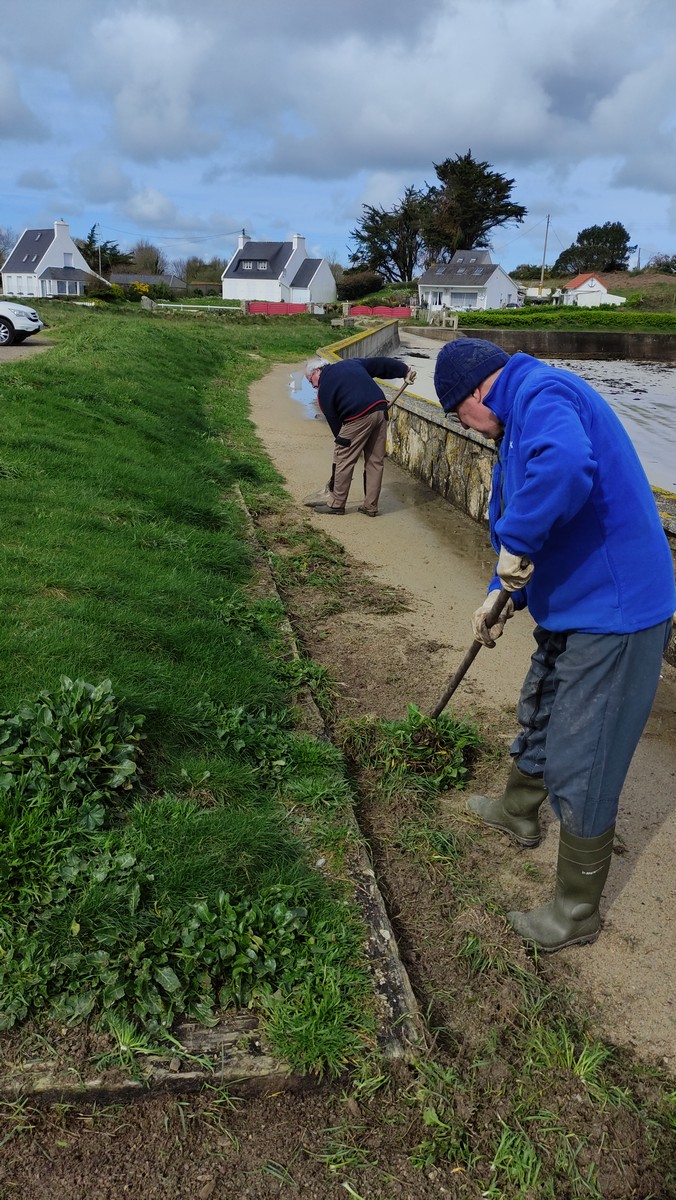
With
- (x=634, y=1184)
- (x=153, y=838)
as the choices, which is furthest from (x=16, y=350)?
(x=634, y=1184)

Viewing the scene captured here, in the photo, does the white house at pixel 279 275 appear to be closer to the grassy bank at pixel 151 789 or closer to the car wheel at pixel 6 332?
the car wheel at pixel 6 332

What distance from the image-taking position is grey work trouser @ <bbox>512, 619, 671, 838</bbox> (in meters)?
2.56

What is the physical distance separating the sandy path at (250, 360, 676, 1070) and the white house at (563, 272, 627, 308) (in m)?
71.6

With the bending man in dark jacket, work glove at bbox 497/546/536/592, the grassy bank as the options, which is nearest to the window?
the bending man in dark jacket

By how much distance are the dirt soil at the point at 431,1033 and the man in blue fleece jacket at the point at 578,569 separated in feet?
0.91

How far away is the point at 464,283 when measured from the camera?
69812mm

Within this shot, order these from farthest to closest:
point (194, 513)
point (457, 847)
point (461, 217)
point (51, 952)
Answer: point (461, 217)
point (194, 513)
point (457, 847)
point (51, 952)

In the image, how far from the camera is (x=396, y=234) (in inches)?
3334

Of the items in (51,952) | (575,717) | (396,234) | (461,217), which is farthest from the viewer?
(396,234)

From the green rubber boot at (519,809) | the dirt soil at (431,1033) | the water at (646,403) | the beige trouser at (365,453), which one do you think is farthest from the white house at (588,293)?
the green rubber boot at (519,809)

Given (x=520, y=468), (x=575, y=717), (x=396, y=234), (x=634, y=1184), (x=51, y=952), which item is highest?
(x=396, y=234)

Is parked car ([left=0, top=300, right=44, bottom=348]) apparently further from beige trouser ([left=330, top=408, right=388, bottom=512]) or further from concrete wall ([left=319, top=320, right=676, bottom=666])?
beige trouser ([left=330, top=408, right=388, bottom=512])

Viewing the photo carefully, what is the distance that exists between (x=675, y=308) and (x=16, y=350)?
5634 cm

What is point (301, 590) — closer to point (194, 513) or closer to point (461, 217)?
point (194, 513)
